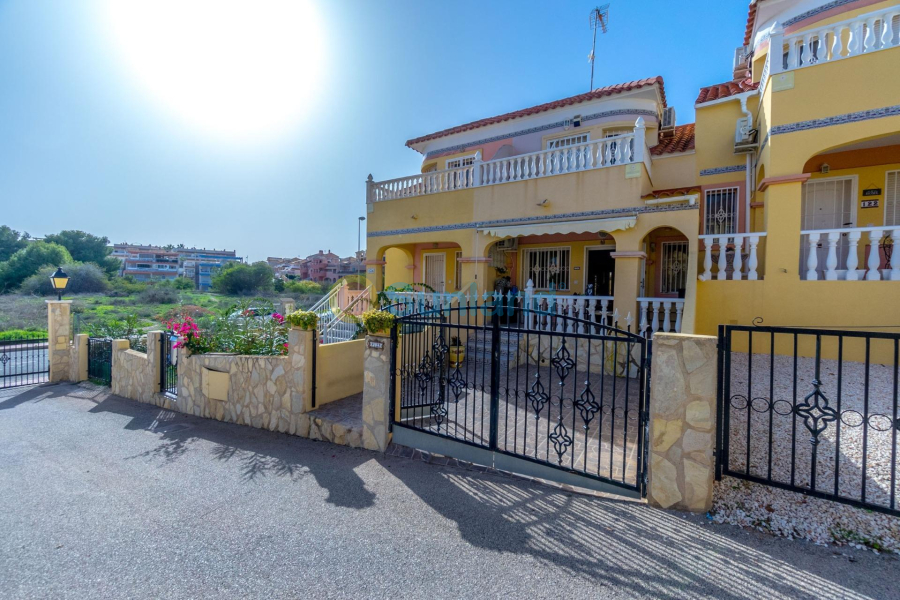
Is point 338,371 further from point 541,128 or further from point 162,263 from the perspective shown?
point 162,263

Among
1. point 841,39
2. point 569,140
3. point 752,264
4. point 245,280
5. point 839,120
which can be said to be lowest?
point 752,264

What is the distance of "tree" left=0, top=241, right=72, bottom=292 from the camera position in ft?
151

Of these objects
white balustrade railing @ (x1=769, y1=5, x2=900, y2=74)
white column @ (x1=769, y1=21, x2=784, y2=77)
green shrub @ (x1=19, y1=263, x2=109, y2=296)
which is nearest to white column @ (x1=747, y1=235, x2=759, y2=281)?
white column @ (x1=769, y1=21, x2=784, y2=77)

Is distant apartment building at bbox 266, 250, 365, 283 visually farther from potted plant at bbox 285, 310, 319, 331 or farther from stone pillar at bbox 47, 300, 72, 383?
potted plant at bbox 285, 310, 319, 331

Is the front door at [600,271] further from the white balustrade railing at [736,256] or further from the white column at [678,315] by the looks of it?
the white column at [678,315]

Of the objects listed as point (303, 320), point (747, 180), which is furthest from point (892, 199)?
point (303, 320)

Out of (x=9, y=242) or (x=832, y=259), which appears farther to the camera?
(x=9, y=242)

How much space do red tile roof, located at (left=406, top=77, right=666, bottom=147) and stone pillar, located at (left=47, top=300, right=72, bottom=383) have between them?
1556 centimetres

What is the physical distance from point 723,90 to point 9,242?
315 ft

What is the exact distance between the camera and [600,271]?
1418 cm

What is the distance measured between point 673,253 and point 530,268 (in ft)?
16.5

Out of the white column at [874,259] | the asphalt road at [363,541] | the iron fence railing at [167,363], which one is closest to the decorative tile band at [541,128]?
the white column at [874,259]

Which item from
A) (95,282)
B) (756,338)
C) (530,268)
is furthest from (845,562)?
(95,282)

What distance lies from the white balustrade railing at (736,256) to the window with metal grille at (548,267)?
18.0 ft
